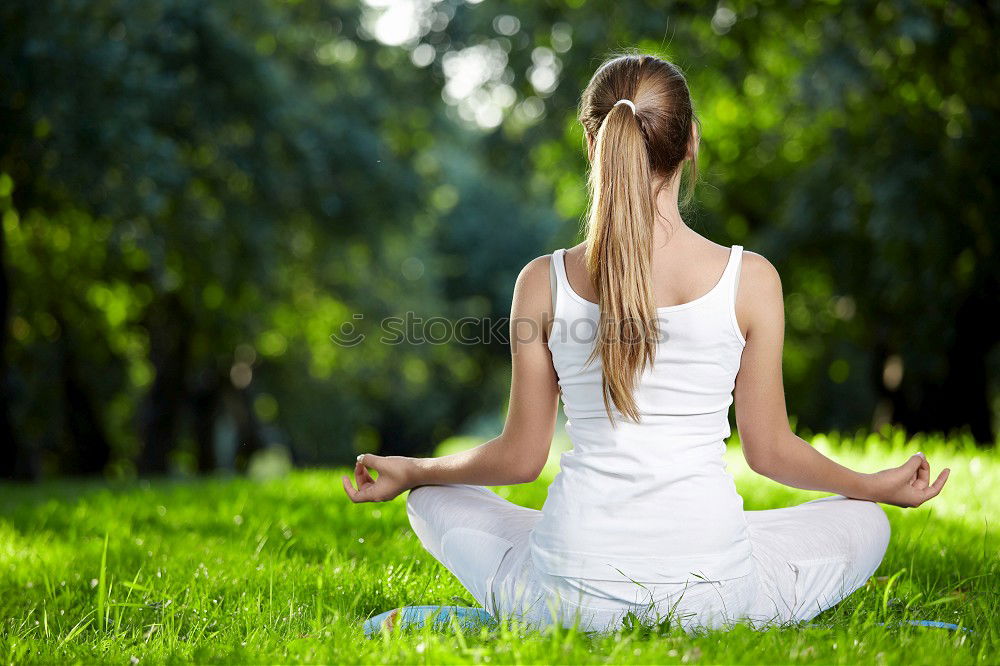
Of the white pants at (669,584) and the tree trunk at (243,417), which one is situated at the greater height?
the white pants at (669,584)

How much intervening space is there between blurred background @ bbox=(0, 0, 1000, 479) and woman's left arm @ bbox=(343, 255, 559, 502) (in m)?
2.64

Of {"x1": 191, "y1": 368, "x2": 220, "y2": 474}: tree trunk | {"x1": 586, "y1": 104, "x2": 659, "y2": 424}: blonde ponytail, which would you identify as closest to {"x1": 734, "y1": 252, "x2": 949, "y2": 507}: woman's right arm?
{"x1": 586, "y1": 104, "x2": 659, "y2": 424}: blonde ponytail

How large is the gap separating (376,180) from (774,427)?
44.6 ft

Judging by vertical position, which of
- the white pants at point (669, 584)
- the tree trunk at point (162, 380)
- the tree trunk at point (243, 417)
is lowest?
the tree trunk at point (243, 417)

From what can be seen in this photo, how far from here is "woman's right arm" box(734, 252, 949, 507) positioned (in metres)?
2.62

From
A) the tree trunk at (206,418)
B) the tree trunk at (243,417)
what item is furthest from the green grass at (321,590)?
the tree trunk at (243,417)

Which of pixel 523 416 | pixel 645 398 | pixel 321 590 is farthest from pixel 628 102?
pixel 321 590

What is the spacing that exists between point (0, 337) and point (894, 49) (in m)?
11.7

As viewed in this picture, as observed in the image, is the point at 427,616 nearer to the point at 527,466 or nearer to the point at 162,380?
the point at 527,466

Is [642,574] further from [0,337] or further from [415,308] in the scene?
[415,308]

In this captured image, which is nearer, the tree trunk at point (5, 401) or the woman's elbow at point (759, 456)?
the woman's elbow at point (759, 456)

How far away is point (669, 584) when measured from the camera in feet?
8.52

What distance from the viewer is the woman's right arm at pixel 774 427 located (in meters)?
2.62

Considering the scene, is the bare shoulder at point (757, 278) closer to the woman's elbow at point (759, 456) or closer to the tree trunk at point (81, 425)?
the woman's elbow at point (759, 456)
